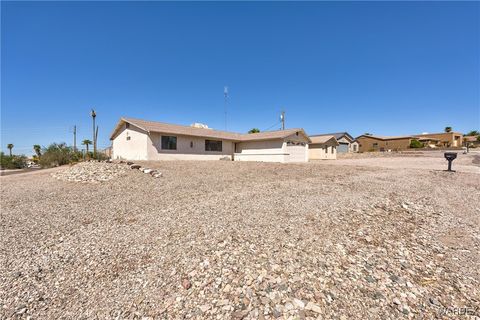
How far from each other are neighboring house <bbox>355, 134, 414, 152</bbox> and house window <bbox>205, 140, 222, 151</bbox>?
34113 mm

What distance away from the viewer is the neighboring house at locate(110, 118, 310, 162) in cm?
1739

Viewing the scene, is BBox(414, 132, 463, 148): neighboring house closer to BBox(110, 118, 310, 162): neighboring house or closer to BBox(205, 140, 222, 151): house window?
BBox(110, 118, 310, 162): neighboring house

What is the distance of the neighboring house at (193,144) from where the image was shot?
17.4m

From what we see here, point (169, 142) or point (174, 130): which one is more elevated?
point (174, 130)

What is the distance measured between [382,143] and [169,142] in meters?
41.3

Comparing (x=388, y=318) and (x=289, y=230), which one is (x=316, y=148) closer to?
(x=289, y=230)

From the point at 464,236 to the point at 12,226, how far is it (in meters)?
10.6

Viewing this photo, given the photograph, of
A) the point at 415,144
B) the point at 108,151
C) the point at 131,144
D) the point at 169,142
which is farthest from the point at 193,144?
the point at 415,144

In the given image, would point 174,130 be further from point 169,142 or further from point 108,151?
point 108,151

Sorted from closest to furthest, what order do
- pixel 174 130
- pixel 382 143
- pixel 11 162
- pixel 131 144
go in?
1. pixel 131 144
2. pixel 174 130
3. pixel 11 162
4. pixel 382 143

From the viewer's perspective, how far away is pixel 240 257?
11.6 ft

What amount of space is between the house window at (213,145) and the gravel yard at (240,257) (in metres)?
14.1

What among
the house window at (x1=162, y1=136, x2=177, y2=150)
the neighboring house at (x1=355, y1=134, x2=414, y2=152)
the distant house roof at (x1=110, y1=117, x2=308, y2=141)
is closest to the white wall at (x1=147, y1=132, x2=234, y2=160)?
the house window at (x1=162, y1=136, x2=177, y2=150)

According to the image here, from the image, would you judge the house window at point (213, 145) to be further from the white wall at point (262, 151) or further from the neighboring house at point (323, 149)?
the neighboring house at point (323, 149)
